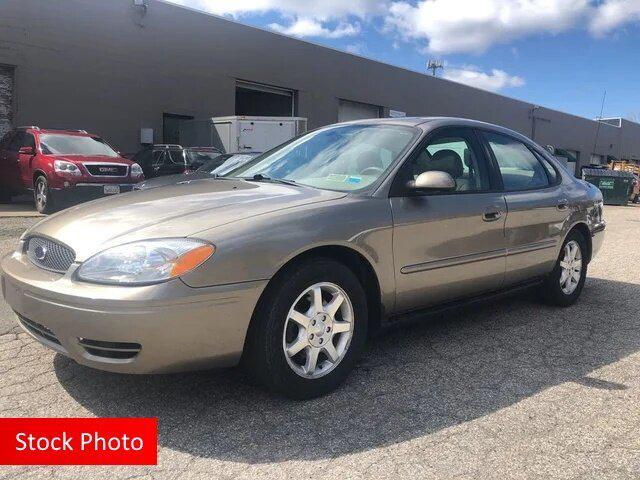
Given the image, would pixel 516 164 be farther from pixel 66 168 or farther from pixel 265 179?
pixel 66 168

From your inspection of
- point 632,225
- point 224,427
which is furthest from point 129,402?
point 632,225

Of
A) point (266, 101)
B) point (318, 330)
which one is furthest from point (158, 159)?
point (318, 330)

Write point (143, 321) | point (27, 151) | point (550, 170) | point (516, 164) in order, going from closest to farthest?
point (143, 321), point (516, 164), point (550, 170), point (27, 151)

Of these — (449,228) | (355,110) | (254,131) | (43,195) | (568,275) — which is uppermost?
(355,110)

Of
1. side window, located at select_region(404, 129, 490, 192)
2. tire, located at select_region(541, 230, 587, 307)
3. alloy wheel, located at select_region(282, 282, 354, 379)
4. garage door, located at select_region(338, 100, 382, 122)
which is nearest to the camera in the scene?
alloy wheel, located at select_region(282, 282, 354, 379)

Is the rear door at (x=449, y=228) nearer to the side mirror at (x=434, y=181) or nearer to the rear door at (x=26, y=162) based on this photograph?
the side mirror at (x=434, y=181)

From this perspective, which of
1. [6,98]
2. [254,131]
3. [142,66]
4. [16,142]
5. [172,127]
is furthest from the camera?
[172,127]

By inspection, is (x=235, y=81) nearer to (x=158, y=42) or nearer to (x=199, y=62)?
(x=199, y=62)

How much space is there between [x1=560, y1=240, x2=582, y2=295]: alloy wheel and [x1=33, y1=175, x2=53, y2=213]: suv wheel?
910 cm

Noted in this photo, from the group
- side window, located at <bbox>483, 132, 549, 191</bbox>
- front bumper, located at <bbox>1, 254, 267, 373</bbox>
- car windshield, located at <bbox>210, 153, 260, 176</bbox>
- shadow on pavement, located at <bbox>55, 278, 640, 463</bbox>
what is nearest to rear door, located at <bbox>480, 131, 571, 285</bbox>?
side window, located at <bbox>483, 132, 549, 191</bbox>

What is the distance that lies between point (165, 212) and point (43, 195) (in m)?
9.09

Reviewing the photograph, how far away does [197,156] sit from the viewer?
1430 cm

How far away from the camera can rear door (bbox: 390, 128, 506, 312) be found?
3.40 m

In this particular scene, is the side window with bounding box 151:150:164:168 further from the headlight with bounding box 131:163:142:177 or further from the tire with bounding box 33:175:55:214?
the tire with bounding box 33:175:55:214
